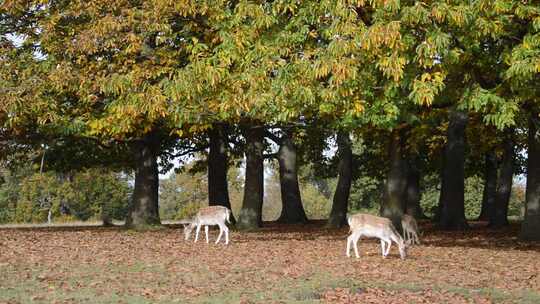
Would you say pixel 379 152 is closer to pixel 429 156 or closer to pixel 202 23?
pixel 429 156

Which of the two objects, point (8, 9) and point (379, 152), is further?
point (379, 152)

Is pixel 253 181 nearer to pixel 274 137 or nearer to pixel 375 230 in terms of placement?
pixel 274 137

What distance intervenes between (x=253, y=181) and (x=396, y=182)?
5.13 metres

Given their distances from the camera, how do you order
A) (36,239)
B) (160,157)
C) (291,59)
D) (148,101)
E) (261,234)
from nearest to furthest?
1. (291,59)
2. (148,101)
3. (36,239)
4. (261,234)
5. (160,157)

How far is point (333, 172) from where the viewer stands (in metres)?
42.5

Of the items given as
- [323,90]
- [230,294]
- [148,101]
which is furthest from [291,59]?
[230,294]

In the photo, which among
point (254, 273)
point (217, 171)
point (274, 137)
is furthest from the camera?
point (274, 137)

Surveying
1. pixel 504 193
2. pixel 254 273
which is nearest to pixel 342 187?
pixel 504 193

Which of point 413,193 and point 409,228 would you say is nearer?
point 409,228

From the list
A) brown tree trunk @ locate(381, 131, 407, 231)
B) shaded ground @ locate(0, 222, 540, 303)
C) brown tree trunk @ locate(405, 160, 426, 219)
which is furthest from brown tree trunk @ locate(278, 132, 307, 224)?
shaded ground @ locate(0, 222, 540, 303)

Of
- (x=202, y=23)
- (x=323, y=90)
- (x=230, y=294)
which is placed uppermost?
(x=202, y=23)

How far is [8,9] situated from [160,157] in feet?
49.2

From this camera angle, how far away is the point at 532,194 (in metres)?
22.2

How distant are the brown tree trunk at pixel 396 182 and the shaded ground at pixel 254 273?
4.99 metres
